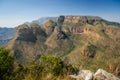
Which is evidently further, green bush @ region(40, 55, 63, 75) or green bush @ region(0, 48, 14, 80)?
green bush @ region(40, 55, 63, 75)

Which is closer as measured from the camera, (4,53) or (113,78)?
(113,78)

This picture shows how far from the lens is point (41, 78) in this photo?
13734 millimetres

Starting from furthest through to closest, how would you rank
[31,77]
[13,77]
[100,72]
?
[100,72] < [13,77] < [31,77]

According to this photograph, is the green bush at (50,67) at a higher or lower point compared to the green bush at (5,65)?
lower

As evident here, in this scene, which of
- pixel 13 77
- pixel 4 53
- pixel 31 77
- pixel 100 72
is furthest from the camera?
pixel 4 53

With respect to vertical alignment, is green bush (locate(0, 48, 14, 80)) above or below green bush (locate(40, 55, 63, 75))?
above

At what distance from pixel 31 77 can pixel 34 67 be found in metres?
1.65

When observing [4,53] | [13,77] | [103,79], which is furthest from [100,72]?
[4,53]

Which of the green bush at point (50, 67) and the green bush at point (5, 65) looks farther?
the green bush at point (50, 67)

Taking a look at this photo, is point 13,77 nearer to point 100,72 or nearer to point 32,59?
point 32,59

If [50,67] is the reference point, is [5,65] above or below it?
above

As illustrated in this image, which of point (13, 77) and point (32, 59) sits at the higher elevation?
point (32, 59)

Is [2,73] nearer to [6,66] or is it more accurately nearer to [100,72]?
[6,66]

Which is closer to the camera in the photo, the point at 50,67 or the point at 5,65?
the point at 5,65
